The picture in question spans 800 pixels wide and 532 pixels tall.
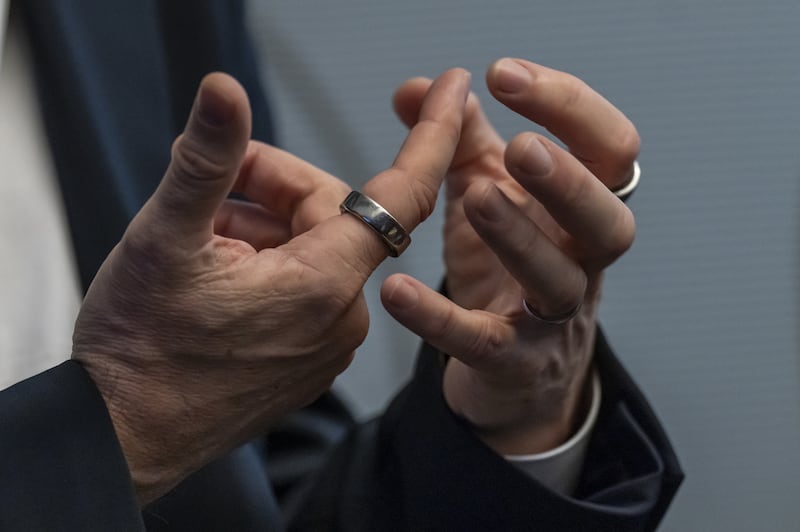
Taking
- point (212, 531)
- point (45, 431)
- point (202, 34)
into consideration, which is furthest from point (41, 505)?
point (202, 34)

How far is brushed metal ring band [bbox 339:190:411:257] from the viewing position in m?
0.39

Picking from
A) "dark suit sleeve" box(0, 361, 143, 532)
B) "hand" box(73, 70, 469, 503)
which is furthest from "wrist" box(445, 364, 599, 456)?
"dark suit sleeve" box(0, 361, 143, 532)

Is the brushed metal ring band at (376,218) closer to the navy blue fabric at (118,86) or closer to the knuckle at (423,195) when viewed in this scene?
the knuckle at (423,195)

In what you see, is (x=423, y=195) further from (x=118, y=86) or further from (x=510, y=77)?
(x=118, y=86)

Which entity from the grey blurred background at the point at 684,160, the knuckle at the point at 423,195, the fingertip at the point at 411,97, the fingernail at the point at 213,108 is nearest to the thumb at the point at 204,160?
the fingernail at the point at 213,108

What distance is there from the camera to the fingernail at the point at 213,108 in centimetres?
28

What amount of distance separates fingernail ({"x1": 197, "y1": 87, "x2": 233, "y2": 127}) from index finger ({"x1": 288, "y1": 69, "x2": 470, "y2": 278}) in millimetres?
96

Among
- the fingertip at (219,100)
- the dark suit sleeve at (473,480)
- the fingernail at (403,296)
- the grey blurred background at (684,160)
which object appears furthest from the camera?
the grey blurred background at (684,160)

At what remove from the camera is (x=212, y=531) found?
1.61 feet

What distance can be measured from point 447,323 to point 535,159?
0.27ft

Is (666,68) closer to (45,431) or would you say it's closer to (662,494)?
(662,494)

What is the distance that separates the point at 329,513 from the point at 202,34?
13.4 inches

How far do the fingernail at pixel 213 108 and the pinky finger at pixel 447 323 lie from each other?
0.39ft

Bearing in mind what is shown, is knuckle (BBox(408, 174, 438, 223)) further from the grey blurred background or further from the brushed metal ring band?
the grey blurred background
